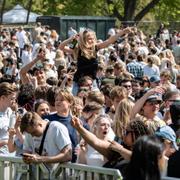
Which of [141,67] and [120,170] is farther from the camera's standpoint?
[141,67]

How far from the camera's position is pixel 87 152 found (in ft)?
27.3

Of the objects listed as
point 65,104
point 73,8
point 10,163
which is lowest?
point 10,163

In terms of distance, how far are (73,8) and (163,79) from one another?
161 feet

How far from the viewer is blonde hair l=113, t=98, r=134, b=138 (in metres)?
8.85

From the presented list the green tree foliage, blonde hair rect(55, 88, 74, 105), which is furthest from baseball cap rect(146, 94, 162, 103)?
the green tree foliage

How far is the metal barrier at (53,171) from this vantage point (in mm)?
7664

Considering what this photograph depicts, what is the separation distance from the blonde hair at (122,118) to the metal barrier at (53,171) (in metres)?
0.87

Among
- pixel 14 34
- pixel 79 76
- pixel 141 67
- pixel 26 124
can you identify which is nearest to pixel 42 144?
pixel 26 124

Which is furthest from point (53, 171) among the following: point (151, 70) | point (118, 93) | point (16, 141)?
point (151, 70)

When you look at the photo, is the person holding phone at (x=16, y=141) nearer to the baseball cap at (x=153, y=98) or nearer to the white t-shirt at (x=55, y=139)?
the white t-shirt at (x=55, y=139)

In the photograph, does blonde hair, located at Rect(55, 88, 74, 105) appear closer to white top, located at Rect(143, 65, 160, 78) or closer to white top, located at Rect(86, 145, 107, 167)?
white top, located at Rect(86, 145, 107, 167)

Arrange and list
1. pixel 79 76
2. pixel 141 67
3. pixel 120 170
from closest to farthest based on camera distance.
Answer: pixel 120 170 < pixel 79 76 < pixel 141 67

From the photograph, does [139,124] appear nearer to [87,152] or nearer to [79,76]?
[87,152]

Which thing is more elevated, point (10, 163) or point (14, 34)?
point (14, 34)
